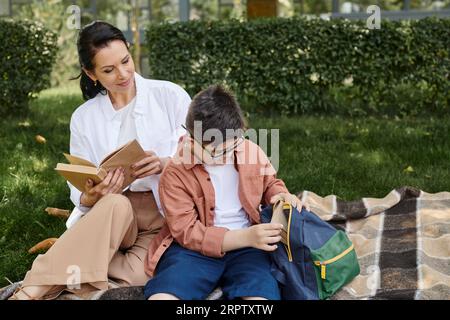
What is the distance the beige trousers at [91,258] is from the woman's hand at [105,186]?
0.19ft

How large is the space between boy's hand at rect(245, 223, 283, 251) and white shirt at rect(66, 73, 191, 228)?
0.75m

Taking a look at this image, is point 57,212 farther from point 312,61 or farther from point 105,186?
point 312,61

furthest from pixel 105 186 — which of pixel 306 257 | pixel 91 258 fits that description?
pixel 306 257

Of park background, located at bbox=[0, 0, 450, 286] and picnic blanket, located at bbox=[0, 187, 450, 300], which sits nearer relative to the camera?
picnic blanket, located at bbox=[0, 187, 450, 300]

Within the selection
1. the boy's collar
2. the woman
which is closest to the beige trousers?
the woman

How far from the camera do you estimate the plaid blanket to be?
302cm

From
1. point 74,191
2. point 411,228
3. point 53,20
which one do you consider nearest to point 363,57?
point 411,228

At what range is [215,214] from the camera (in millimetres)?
3025

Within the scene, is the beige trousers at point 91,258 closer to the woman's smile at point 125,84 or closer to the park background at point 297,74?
the woman's smile at point 125,84

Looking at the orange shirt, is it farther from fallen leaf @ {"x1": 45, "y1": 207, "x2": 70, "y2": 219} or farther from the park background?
the park background

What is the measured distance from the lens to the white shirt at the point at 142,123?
3.34 metres

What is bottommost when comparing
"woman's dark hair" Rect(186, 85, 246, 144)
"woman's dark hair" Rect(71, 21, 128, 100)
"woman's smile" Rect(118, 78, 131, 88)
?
"woman's dark hair" Rect(186, 85, 246, 144)

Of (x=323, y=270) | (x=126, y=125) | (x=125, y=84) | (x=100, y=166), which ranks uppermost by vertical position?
(x=125, y=84)

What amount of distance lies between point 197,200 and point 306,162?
236cm
